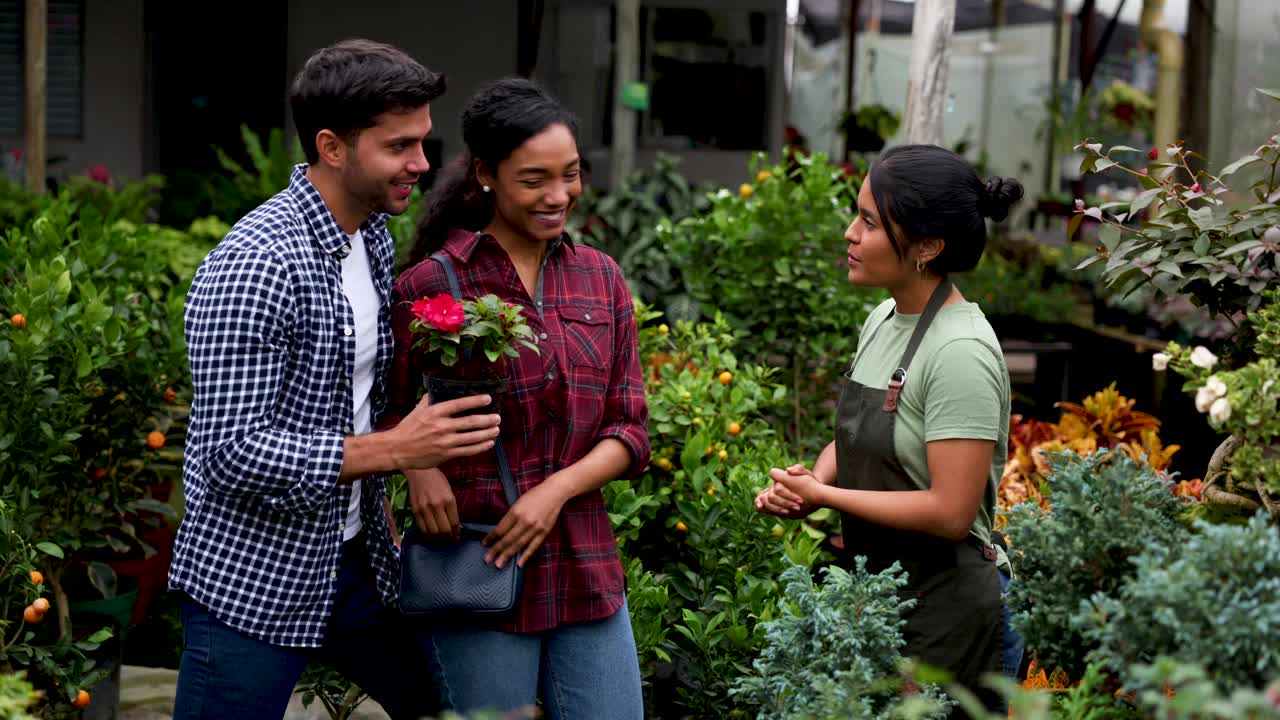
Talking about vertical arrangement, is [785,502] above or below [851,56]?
below

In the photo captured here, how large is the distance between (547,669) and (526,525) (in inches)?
12.3

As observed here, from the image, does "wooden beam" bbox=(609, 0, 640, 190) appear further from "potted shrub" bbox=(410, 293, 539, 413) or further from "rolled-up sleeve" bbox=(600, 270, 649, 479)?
"potted shrub" bbox=(410, 293, 539, 413)

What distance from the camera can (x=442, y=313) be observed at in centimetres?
215

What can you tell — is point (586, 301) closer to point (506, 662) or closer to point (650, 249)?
point (506, 662)

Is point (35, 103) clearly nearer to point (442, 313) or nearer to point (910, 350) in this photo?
point (442, 313)

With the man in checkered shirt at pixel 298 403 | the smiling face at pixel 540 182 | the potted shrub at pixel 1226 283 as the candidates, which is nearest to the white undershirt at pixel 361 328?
the man in checkered shirt at pixel 298 403

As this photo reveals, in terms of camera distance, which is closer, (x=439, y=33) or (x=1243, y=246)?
(x=1243, y=246)

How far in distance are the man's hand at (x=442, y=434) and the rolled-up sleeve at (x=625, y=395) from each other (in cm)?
36

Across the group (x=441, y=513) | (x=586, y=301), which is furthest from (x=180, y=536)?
(x=586, y=301)

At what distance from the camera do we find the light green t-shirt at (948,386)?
222 centimetres

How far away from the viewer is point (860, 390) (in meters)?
2.42

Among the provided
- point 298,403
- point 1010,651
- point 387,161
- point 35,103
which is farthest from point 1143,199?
point 35,103

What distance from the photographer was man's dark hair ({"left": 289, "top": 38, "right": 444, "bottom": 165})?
224 centimetres

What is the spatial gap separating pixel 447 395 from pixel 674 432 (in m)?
1.55
